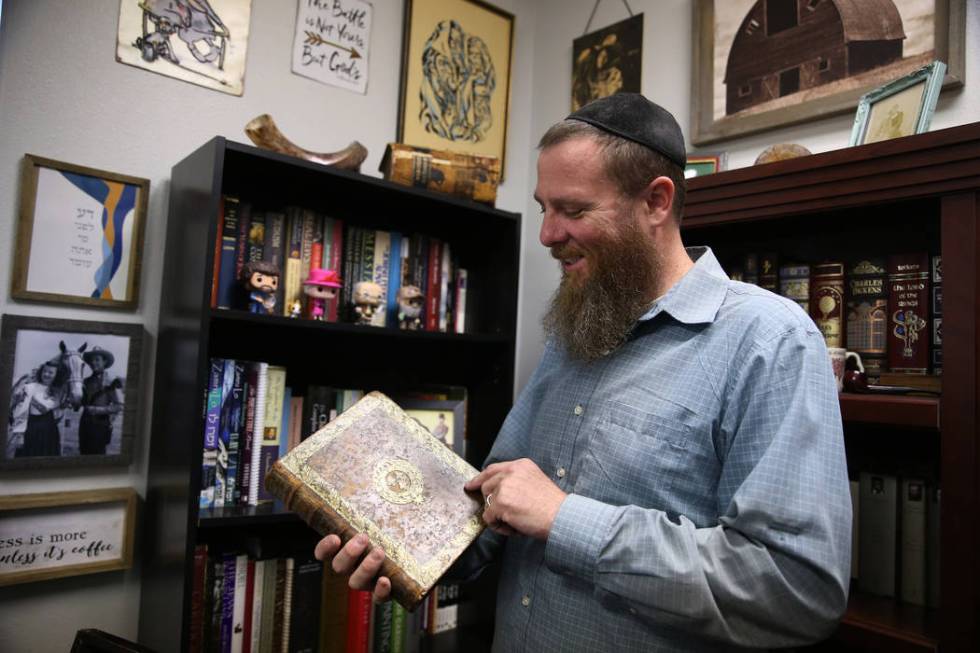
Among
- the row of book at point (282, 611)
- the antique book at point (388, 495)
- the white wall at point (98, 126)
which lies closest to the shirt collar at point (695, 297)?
the antique book at point (388, 495)

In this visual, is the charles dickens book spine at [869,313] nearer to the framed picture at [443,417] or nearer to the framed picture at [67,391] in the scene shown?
the framed picture at [443,417]

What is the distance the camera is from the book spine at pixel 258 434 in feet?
4.84

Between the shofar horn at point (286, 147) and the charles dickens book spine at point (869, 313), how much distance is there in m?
1.15

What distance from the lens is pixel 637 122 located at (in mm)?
1022

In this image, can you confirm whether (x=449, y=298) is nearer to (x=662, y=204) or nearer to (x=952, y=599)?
(x=662, y=204)

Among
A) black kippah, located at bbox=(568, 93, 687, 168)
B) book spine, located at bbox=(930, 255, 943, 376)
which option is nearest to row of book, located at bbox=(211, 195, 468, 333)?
black kippah, located at bbox=(568, 93, 687, 168)

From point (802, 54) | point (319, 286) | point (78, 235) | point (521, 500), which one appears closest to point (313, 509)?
point (521, 500)

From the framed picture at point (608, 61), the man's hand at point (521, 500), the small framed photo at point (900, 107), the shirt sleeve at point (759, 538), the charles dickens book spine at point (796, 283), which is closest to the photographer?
the shirt sleeve at point (759, 538)

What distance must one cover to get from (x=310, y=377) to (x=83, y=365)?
21.1 inches

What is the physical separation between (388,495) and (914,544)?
1022 mm

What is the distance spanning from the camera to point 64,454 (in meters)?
1.43

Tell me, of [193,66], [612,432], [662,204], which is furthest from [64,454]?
[662,204]

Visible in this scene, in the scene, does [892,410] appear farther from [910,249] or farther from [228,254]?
[228,254]

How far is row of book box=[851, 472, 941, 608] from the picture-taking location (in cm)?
122
